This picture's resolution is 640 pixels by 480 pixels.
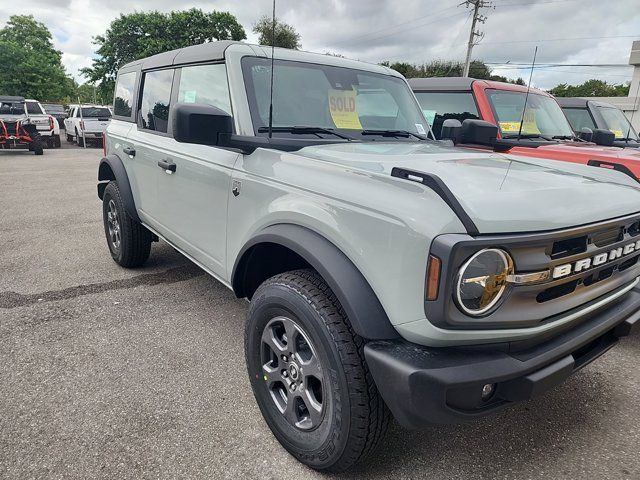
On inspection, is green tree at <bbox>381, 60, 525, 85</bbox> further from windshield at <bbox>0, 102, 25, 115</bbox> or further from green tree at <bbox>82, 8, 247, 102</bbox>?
windshield at <bbox>0, 102, 25, 115</bbox>

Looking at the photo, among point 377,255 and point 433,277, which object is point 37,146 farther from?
point 433,277

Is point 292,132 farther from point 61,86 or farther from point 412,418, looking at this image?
point 61,86

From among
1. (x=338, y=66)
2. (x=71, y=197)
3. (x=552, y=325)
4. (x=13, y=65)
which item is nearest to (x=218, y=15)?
(x=13, y=65)

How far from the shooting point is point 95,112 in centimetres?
1973

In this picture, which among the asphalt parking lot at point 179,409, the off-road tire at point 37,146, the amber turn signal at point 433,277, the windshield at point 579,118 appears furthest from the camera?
the off-road tire at point 37,146

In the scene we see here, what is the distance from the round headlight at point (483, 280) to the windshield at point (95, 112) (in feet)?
70.2

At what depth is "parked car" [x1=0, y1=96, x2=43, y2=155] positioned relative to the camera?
14469 mm

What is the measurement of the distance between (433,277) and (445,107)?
4.78 m

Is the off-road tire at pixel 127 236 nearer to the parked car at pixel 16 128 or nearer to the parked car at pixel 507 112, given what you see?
the parked car at pixel 507 112

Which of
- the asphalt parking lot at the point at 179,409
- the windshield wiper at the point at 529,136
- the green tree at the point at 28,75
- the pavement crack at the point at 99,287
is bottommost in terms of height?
the asphalt parking lot at the point at 179,409

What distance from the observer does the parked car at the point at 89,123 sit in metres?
19.1

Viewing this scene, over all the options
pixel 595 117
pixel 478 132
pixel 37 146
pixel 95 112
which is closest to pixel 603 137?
pixel 595 117

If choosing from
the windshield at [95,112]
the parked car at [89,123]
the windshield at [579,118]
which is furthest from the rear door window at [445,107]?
the windshield at [95,112]

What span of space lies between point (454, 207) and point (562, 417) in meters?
1.71
